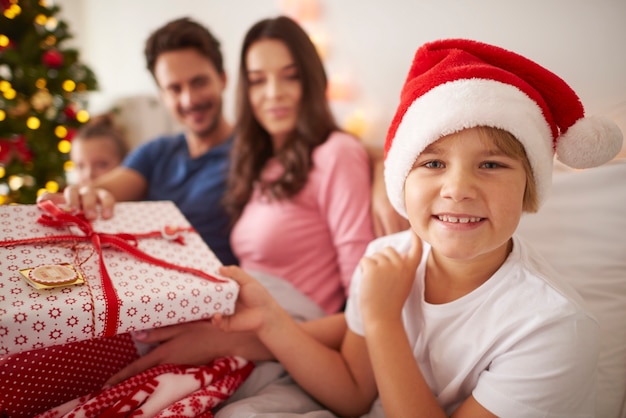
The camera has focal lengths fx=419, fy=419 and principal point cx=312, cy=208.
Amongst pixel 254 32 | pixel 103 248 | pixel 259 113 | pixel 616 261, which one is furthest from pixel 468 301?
pixel 254 32

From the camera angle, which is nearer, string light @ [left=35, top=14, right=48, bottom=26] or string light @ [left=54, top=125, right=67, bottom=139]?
string light @ [left=35, top=14, right=48, bottom=26]

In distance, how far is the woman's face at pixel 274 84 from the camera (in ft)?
4.25

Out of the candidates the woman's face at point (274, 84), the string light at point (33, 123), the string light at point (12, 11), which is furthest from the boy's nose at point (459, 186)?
the string light at point (12, 11)

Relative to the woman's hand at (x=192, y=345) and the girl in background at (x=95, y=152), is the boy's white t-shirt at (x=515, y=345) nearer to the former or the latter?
the woman's hand at (x=192, y=345)

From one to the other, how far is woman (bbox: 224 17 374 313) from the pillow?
0.45 metres

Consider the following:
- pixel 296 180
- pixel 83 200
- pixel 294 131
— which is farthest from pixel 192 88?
pixel 83 200

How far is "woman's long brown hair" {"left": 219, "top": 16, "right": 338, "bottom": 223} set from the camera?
1277mm

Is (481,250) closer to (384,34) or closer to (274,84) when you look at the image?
(274,84)

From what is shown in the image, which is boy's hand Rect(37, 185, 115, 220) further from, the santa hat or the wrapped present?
the santa hat

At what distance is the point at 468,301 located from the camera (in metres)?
0.71

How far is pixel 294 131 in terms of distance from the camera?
1368mm

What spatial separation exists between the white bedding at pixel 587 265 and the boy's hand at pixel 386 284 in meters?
0.21

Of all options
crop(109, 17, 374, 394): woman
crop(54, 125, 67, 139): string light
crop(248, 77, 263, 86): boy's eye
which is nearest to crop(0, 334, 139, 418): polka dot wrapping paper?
crop(109, 17, 374, 394): woman

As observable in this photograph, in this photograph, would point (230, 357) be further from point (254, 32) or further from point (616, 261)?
point (254, 32)
